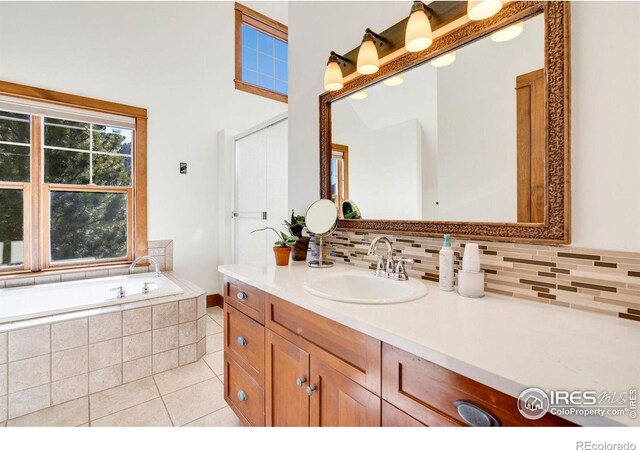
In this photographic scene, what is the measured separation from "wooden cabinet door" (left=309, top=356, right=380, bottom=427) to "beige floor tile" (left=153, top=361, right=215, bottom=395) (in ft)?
4.39

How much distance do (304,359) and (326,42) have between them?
1789mm

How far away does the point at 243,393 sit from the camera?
1.43 m

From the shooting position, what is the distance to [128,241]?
2988 millimetres

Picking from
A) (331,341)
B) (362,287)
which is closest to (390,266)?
(362,287)

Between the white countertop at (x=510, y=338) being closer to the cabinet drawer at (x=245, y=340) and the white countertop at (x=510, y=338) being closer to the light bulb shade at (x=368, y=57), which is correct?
the cabinet drawer at (x=245, y=340)

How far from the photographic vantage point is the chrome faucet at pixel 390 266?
Answer: 49.5 inches

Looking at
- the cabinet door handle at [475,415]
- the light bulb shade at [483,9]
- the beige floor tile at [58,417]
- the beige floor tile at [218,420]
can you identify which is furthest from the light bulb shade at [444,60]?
the beige floor tile at [58,417]

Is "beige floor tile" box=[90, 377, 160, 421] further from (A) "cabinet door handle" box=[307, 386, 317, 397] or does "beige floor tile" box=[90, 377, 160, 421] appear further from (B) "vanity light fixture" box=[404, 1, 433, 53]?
(B) "vanity light fixture" box=[404, 1, 433, 53]

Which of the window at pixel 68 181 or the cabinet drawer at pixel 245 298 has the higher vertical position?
the window at pixel 68 181

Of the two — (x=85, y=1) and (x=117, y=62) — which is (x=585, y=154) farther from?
(x=85, y=1)

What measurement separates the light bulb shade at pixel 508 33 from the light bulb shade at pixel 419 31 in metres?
0.24

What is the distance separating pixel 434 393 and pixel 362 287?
A: 0.70m

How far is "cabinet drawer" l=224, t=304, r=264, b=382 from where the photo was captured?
1.30m

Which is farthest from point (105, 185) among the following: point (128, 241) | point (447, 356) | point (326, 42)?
point (447, 356)
